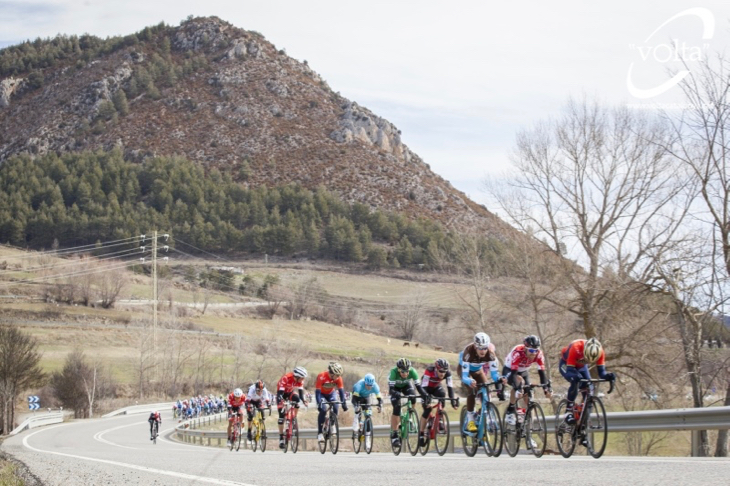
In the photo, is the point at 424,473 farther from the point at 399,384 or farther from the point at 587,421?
the point at 399,384

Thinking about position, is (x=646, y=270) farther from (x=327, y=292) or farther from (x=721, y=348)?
(x=327, y=292)

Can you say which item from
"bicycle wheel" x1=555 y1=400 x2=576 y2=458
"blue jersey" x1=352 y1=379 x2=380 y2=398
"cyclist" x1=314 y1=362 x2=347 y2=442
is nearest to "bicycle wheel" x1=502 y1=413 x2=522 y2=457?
"bicycle wheel" x1=555 y1=400 x2=576 y2=458

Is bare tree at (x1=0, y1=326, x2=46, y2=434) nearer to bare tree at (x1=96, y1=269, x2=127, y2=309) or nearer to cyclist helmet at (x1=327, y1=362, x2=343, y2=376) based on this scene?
bare tree at (x1=96, y1=269, x2=127, y2=309)

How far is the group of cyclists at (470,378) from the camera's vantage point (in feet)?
43.5

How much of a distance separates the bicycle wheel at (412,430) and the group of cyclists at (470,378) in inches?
10.6

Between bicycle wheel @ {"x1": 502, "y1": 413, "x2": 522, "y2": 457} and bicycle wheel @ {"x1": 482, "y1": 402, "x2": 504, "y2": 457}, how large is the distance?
10 centimetres

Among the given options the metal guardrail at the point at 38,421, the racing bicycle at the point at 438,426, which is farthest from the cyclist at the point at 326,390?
the metal guardrail at the point at 38,421

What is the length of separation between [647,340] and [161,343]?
7168cm

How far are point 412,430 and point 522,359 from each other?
14.0ft

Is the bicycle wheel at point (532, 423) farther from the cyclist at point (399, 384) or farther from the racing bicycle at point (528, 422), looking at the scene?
the cyclist at point (399, 384)

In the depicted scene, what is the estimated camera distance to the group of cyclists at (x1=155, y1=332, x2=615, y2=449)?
1325 centimetres

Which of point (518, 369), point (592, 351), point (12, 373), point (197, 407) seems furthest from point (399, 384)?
point (12, 373)

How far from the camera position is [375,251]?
164750 mm

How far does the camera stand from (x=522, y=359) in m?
14.0
